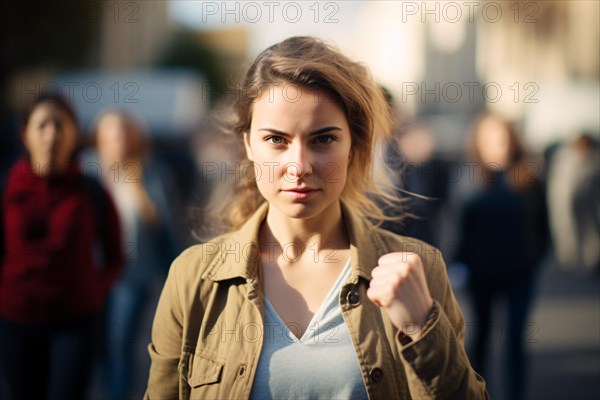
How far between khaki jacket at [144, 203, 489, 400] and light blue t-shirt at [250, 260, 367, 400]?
0.03 metres

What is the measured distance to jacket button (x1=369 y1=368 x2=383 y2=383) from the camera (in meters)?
2.04

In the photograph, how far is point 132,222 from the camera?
5605 mm

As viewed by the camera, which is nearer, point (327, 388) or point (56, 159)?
point (327, 388)

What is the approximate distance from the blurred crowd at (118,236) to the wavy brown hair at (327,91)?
168 mm

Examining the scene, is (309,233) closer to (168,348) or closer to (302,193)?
(302,193)

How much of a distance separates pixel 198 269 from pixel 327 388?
51 cm

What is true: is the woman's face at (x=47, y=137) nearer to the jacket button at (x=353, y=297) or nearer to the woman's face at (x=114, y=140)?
the woman's face at (x=114, y=140)

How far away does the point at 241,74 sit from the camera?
2.55m

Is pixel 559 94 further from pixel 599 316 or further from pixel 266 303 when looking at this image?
pixel 266 303

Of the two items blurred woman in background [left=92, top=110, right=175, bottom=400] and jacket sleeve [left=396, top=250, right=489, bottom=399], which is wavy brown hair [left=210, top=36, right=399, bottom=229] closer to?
jacket sleeve [left=396, top=250, right=489, bottom=399]

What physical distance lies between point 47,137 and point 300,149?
223 cm

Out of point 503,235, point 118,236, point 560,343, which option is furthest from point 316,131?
point 560,343

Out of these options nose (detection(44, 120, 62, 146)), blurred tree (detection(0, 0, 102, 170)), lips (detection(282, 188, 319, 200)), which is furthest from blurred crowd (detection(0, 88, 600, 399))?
blurred tree (detection(0, 0, 102, 170))

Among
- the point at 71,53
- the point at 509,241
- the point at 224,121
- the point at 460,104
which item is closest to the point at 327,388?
the point at 224,121
